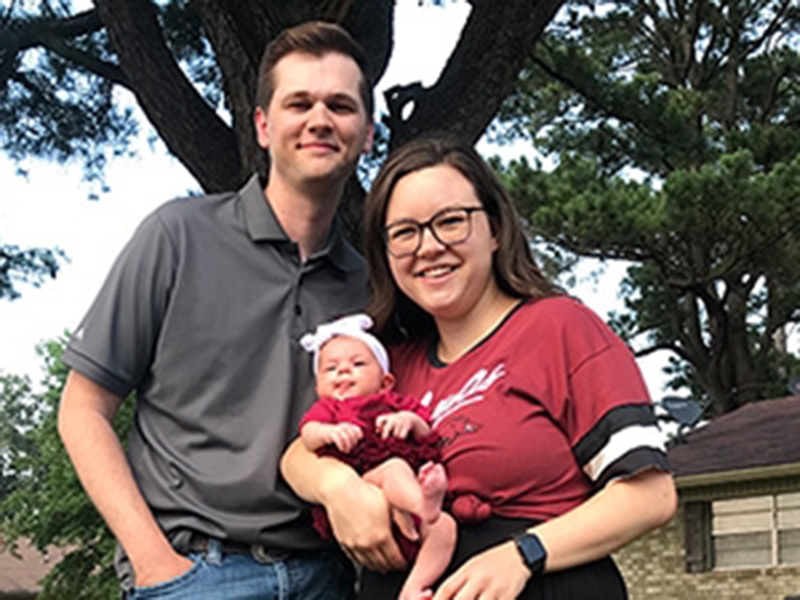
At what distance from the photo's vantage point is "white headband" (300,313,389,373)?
342 centimetres

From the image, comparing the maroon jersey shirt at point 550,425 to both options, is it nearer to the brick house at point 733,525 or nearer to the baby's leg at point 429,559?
the baby's leg at point 429,559

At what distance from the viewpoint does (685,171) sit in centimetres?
1753

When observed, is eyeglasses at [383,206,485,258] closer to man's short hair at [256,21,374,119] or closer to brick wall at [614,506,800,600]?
man's short hair at [256,21,374,119]

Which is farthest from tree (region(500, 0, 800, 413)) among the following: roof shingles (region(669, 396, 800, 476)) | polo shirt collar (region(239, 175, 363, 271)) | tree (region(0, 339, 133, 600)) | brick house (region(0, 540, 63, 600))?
brick house (region(0, 540, 63, 600))

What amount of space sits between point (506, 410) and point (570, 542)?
1.05 ft

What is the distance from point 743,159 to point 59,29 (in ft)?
30.1

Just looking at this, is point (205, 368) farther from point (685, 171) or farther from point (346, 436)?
point (685, 171)

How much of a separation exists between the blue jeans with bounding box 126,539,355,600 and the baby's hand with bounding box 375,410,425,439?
21.6 inches

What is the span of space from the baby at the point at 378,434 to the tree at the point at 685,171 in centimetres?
892

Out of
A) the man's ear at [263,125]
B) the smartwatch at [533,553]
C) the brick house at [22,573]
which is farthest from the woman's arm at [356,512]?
the brick house at [22,573]

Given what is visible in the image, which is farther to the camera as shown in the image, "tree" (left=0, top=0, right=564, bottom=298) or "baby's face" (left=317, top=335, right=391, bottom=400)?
"tree" (left=0, top=0, right=564, bottom=298)

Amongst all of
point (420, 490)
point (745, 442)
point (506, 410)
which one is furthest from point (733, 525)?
point (420, 490)

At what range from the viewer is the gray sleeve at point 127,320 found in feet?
11.5

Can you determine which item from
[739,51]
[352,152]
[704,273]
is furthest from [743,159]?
[352,152]
